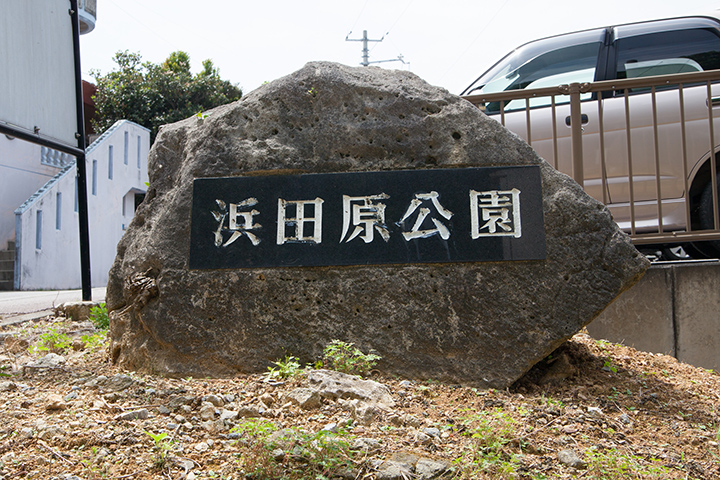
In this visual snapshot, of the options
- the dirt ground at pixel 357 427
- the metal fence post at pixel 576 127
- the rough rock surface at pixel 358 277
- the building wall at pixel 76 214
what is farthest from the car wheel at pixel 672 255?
the building wall at pixel 76 214

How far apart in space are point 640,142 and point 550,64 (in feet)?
4.23

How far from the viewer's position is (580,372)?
358 cm

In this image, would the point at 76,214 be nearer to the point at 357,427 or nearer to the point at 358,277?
the point at 358,277

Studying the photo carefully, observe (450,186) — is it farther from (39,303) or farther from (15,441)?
(39,303)

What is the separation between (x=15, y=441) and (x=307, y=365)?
57.7 inches

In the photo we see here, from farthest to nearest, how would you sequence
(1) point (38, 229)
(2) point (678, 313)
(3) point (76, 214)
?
(3) point (76, 214), (1) point (38, 229), (2) point (678, 313)

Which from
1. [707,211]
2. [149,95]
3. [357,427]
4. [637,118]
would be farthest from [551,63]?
[149,95]

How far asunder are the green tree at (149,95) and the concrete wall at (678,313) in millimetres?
15090

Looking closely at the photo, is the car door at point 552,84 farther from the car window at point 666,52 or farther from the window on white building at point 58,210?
the window on white building at point 58,210

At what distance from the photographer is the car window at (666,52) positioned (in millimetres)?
5293

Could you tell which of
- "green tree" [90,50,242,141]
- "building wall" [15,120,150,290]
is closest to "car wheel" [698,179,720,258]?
"building wall" [15,120,150,290]

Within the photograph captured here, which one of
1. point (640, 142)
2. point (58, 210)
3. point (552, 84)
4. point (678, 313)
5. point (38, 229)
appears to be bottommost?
point (678, 313)

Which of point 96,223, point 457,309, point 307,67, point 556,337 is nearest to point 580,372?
point 556,337

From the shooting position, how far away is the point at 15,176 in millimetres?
12320
